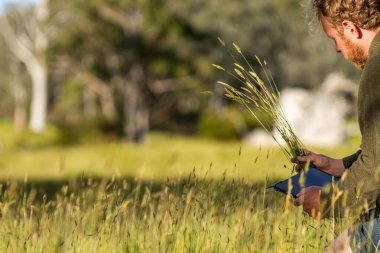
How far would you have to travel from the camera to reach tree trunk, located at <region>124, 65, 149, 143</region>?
111ft

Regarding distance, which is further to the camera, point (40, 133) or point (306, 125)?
point (40, 133)

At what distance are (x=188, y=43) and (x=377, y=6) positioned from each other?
3042cm

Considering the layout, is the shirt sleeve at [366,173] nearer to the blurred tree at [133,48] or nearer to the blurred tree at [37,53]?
the blurred tree at [133,48]

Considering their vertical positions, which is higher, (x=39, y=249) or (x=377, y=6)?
(x=377, y=6)

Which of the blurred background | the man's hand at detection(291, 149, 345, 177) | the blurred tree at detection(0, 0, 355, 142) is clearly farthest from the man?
the blurred tree at detection(0, 0, 355, 142)

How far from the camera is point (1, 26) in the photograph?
4228 cm

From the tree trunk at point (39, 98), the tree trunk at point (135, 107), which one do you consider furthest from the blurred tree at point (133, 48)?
the tree trunk at point (39, 98)

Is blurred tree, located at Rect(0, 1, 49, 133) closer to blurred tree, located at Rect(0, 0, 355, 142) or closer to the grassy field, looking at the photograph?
blurred tree, located at Rect(0, 0, 355, 142)

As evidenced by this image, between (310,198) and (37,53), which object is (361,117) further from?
(37,53)

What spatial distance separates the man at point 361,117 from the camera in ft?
8.67

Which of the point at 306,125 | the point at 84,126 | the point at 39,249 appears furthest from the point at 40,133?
the point at 39,249

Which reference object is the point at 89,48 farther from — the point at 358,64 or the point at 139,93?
the point at 358,64

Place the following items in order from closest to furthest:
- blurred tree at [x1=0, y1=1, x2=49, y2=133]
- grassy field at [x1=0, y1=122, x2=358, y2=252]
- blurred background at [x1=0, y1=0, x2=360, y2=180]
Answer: grassy field at [x1=0, y1=122, x2=358, y2=252], blurred background at [x1=0, y1=0, x2=360, y2=180], blurred tree at [x1=0, y1=1, x2=49, y2=133]

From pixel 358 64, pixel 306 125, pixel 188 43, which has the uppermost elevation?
pixel 188 43
